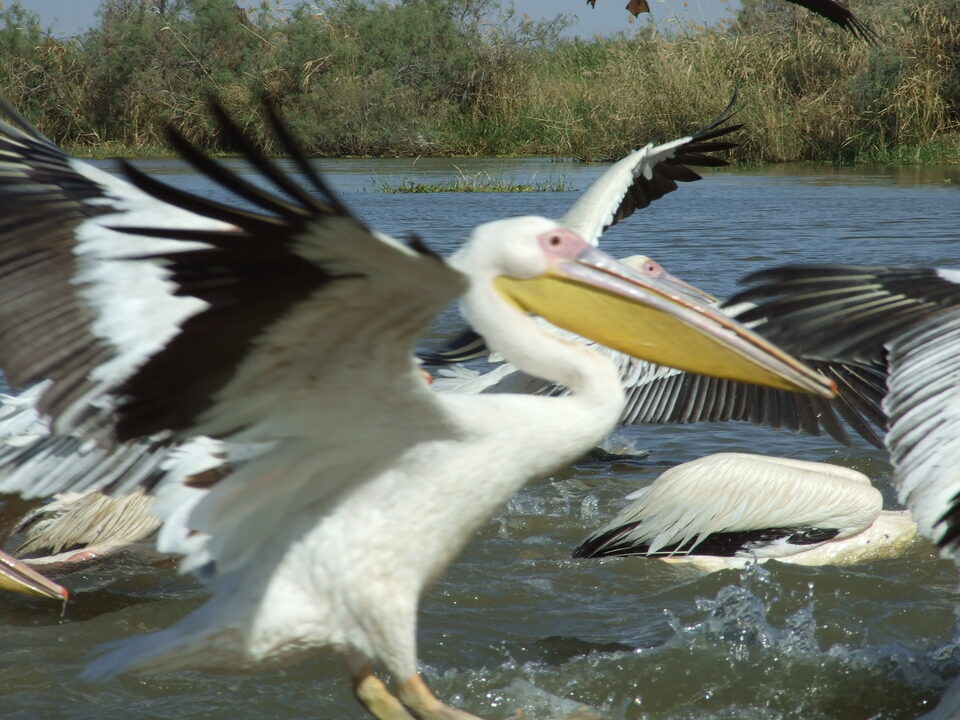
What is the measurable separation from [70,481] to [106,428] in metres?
0.78

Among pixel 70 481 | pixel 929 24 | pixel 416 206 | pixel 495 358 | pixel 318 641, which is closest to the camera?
pixel 318 641

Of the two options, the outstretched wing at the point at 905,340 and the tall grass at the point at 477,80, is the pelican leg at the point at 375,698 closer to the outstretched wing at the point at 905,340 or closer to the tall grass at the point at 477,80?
the outstretched wing at the point at 905,340

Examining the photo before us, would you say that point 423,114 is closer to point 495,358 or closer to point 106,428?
point 495,358

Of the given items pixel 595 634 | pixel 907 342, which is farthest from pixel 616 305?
pixel 595 634

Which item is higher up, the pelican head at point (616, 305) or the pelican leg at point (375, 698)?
the pelican head at point (616, 305)

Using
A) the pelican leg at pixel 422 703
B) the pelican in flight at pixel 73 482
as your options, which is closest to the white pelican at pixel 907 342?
the pelican in flight at pixel 73 482

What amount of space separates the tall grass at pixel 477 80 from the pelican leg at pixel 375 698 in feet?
41.8

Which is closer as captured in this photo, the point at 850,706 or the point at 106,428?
the point at 106,428

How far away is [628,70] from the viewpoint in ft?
49.7

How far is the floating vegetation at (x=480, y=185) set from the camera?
40.0ft

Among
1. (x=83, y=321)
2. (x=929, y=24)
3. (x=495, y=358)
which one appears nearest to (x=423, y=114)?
(x=929, y=24)

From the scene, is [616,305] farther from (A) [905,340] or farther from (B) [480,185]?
(B) [480,185]

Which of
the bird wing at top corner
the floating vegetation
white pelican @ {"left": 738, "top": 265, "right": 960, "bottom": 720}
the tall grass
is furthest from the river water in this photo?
the tall grass

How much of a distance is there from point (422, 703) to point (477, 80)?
1683 centimetres
